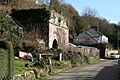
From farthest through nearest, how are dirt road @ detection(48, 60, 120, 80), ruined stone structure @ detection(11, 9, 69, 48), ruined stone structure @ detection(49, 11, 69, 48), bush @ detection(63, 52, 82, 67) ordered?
ruined stone structure @ detection(49, 11, 69, 48), ruined stone structure @ detection(11, 9, 69, 48), bush @ detection(63, 52, 82, 67), dirt road @ detection(48, 60, 120, 80)

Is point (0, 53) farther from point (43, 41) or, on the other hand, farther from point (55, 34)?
point (55, 34)

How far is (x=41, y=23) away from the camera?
55781 millimetres

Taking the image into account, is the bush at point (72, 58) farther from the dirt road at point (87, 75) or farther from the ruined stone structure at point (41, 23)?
the dirt road at point (87, 75)

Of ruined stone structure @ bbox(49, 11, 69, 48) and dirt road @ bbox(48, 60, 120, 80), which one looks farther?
ruined stone structure @ bbox(49, 11, 69, 48)

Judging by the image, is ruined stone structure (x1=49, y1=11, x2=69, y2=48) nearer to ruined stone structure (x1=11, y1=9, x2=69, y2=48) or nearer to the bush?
ruined stone structure (x1=11, y1=9, x2=69, y2=48)

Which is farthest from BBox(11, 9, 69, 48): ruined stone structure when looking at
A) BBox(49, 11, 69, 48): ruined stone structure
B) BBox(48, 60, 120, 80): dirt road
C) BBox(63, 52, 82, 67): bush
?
BBox(48, 60, 120, 80): dirt road

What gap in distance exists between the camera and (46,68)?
1262 inches

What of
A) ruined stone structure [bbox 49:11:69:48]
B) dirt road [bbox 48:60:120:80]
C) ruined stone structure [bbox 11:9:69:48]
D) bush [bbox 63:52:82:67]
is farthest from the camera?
ruined stone structure [bbox 49:11:69:48]

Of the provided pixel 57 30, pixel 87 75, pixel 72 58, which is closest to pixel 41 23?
pixel 57 30

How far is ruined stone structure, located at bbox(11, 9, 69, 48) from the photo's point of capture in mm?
55312

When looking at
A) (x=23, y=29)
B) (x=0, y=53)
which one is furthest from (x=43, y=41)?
(x=0, y=53)

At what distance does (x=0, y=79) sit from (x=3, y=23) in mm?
19208

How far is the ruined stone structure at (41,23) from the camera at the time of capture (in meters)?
55.3

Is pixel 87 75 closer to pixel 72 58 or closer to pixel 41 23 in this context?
pixel 72 58
